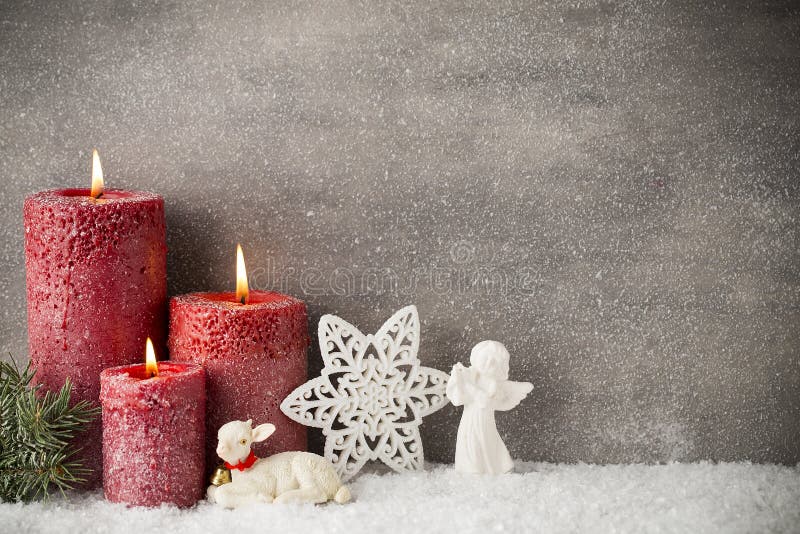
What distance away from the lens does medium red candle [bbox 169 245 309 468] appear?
897mm

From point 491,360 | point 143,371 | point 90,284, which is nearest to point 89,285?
point 90,284

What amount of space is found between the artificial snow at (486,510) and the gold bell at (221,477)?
0.09 feet

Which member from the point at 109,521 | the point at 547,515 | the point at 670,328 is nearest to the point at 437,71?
the point at 670,328

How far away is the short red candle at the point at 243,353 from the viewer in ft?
2.94

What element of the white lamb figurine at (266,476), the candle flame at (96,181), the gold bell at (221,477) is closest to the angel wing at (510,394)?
the white lamb figurine at (266,476)

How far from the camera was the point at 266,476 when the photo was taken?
87 cm

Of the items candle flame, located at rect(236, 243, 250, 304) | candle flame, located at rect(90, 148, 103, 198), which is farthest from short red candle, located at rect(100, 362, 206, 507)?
candle flame, located at rect(90, 148, 103, 198)

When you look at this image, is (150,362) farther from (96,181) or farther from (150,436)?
(96,181)

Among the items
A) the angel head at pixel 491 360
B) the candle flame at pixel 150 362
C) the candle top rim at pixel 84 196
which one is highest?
the candle top rim at pixel 84 196

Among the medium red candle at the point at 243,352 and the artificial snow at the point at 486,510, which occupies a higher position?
the medium red candle at the point at 243,352

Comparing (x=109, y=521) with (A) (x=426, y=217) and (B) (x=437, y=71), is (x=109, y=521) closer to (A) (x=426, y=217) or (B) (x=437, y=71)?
(A) (x=426, y=217)

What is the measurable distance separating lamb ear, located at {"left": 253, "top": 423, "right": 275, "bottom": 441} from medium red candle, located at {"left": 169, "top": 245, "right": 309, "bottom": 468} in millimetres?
50

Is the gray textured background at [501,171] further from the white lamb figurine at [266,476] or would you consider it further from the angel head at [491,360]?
the white lamb figurine at [266,476]

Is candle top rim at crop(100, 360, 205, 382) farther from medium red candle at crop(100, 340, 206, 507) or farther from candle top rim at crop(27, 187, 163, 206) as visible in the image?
candle top rim at crop(27, 187, 163, 206)
